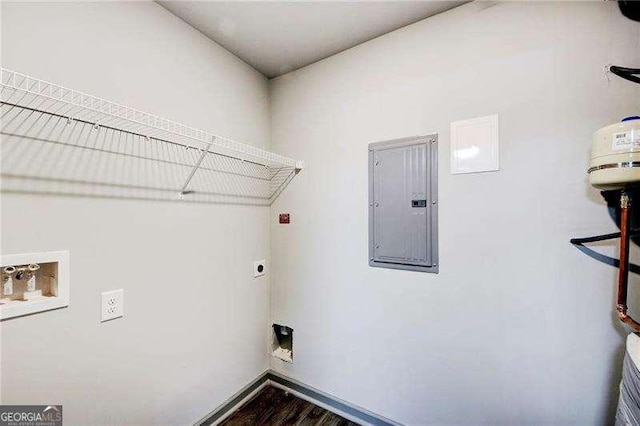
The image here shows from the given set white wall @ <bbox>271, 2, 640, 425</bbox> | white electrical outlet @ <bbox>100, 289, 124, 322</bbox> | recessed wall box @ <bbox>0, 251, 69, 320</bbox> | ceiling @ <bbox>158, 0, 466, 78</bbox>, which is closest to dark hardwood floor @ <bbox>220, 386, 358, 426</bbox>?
white wall @ <bbox>271, 2, 640, 425</bbox>

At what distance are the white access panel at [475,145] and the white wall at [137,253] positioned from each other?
1.32m

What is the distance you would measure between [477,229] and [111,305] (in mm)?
1746

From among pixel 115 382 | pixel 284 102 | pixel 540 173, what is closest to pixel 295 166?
pixel 284 102

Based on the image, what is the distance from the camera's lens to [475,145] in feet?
4.47

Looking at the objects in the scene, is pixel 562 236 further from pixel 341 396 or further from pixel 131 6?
pixel 131 6

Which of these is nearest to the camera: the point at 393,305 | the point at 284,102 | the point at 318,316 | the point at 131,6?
the point at 131,6

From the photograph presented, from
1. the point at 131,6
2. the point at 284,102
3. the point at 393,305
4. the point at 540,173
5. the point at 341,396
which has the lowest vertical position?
the point at 341,396

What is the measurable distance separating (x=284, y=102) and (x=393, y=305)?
1.60 meters

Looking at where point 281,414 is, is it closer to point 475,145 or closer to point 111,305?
point 111,305

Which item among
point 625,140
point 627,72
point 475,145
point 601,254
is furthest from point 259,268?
point 627,72

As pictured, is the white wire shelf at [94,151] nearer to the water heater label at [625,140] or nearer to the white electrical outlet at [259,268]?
the white electrical outlet at [259,268]

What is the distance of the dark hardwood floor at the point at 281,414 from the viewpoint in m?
1.69

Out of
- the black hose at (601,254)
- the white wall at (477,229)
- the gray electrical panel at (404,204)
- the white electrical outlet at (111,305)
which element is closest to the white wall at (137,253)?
the white electrical outlet at (111,305)

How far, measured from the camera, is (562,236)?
1.19 m
